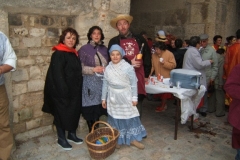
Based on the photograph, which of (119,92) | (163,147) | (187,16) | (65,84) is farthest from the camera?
(187,16)

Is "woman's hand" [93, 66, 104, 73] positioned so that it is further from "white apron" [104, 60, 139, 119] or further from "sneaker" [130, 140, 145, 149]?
"sneaker" [130, 140, 145, 149]

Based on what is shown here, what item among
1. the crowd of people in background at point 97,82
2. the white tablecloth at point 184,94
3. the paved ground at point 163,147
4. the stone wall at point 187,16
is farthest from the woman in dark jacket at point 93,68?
the stone wall at point 187,16

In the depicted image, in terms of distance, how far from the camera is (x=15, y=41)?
318 cm

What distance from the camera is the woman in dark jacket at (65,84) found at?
9.81ft

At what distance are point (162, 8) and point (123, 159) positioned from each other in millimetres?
5207

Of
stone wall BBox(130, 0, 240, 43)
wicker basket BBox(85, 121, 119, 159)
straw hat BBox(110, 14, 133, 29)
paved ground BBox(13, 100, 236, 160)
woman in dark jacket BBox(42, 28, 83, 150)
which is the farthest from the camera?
stone wall BBox(130, 0, 240, 43)

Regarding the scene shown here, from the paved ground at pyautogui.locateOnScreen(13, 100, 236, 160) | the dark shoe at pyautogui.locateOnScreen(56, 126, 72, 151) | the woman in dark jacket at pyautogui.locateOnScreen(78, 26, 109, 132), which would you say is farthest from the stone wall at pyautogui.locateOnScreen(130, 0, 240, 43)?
the dark shoe at pyautogui.locateOnScreen(56, 126, 72, 151)

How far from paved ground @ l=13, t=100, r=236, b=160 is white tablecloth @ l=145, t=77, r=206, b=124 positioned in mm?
402

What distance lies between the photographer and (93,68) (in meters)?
3.18

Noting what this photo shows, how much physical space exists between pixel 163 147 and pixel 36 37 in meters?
2.52

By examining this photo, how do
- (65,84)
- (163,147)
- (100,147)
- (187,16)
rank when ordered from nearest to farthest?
(100,147) → (65,84) → (163,147) → (187,16)

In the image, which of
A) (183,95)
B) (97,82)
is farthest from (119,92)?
(183,95)

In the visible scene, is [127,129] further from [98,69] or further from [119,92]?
[98,69]

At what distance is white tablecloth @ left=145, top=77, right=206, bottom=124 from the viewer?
346cm
